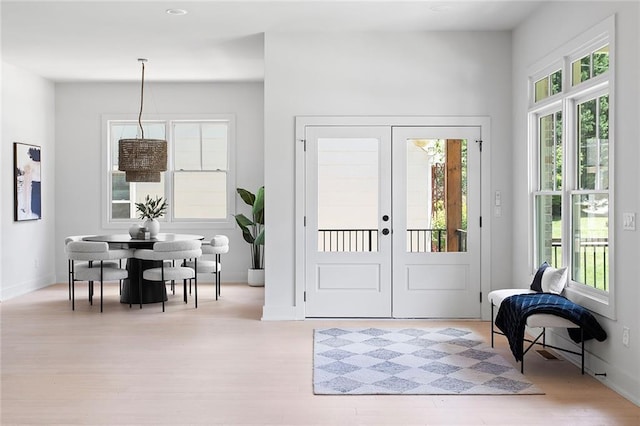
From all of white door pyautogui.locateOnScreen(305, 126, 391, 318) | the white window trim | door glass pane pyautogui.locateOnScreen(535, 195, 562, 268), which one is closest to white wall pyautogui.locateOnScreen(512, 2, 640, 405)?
door glass pane pyautogui.locateOnScreen(535, 195, 562, 268)

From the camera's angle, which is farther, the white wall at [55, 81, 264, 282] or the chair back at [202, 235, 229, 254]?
the white wall at [55, 81, 264, 282]

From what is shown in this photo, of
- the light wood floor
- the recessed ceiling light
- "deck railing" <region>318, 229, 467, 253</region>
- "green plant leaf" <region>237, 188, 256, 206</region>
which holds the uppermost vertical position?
the recessed ceiling light

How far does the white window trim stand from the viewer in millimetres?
9320

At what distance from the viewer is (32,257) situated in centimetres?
859

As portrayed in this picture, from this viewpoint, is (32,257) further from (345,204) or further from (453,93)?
(453,93)

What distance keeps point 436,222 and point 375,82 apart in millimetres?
1500

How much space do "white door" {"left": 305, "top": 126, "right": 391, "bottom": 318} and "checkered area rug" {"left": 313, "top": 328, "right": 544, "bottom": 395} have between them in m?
0.57

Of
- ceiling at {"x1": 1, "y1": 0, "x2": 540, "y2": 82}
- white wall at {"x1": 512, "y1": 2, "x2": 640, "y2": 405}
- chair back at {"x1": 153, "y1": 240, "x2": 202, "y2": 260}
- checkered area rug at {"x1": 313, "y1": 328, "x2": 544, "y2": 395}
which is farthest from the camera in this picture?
chair back at {"x1": 153, "y1": 240, "x2": 202, "y2": 260}

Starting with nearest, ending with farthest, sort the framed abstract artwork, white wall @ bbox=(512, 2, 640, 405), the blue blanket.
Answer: white wall @ bbox=(512, 2, 640, 405) → the blue blanket → the framed abstract artwork

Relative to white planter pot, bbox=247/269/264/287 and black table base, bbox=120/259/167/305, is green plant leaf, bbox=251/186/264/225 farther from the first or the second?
black table base, bbox=120/259/167/305

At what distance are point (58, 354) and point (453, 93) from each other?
4251 millimetres

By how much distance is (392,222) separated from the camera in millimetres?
6473

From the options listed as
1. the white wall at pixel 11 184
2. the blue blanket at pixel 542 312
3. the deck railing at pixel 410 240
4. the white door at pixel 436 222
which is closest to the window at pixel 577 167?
the blue blanket at pixel 542 312

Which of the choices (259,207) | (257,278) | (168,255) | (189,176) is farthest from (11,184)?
(257,278)
